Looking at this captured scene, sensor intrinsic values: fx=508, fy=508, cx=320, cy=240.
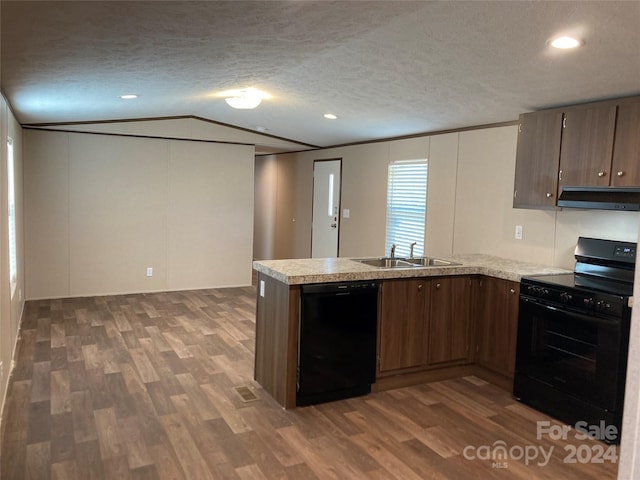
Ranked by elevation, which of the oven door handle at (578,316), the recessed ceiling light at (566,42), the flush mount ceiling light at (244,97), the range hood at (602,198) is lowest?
the oven door handle at (578,316)

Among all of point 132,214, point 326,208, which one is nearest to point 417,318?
point 326,208

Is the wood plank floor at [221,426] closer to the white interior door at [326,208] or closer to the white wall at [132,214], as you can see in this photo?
the white wall at [132,214]

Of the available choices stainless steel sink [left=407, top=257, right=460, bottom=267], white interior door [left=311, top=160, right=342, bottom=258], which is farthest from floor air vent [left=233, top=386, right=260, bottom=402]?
white interior door [left=311, top=160, right=342, bottom=258]

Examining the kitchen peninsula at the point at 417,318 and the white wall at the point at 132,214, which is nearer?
the kitchen peninsula at the point at 417,318

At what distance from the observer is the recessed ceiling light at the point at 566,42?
2.64 meters

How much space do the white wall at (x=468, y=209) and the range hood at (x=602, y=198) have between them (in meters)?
0.29

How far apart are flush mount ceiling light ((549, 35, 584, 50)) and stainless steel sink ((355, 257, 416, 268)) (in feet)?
6.83

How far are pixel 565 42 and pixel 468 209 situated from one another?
266 cm

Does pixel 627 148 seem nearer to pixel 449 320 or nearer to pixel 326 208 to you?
pixel 449 320

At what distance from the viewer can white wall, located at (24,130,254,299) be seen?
6.37 metres

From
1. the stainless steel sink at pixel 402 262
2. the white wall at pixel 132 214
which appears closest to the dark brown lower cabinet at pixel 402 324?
the stainless steel sink at pixel 402 262

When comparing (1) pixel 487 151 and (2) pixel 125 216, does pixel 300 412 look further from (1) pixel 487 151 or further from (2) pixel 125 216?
(2) pixel 125 216

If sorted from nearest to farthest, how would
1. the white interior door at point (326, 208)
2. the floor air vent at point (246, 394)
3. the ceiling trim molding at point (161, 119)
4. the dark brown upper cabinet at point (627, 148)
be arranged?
the dark brown upper cabinet at point (627, 148)
the floor air vent at point (246, 394)
the ceiling trim molding at point (161, 119)
the white interior door at point (326, 208)

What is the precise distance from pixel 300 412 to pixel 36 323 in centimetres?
346
